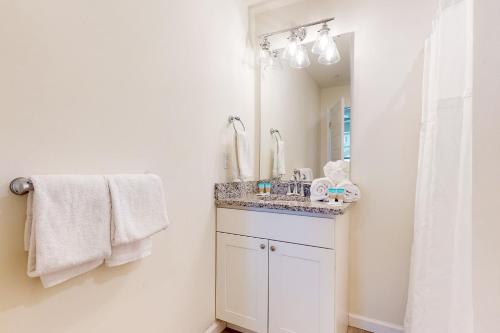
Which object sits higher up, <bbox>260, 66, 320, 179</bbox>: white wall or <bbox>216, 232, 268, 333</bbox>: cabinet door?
<bbox>260, 66, 320, 179</bbox>: white wall

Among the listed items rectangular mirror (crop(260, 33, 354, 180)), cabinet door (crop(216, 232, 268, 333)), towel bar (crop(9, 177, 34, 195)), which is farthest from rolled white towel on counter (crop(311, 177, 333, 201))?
towel bar (crop(9, 177, 34, 195))

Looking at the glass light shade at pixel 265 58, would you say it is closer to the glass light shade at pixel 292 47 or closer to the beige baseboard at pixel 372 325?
the glass light shade at pixel 292 47

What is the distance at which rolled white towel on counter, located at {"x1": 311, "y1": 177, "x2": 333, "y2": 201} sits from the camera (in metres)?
1.65

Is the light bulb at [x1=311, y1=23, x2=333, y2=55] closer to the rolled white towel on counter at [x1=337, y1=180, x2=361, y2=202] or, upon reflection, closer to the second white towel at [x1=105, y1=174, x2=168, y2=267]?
the rolled white towel on counter at [x1=337, y1=180, x2=361, y2=202]

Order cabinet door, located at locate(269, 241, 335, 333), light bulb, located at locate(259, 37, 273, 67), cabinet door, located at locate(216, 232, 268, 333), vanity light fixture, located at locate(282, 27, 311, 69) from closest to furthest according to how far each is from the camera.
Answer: cabinet door, located at locate(269, 241, 335, 333), cabinet door, located at locate(216, 232, 268, 333), vanity light fixture, located at locate(282, 27, 311, 69), light bulb, located at locate(259, 37, 273, 67)

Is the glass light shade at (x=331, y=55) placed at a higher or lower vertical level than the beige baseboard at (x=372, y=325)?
higher

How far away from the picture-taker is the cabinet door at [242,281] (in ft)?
4.93

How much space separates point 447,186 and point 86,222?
4.74ft

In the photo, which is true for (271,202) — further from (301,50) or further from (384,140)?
(301,50)

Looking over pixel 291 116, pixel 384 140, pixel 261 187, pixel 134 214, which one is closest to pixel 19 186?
pixel 134 214

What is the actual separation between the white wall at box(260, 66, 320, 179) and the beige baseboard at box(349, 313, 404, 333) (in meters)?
1.04

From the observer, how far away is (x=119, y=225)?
918 mm

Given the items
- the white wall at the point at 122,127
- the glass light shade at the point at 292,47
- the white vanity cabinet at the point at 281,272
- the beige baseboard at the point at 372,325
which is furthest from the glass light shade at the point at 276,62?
the beige baseboard at the point at 372,325

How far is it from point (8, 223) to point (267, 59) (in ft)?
6.15
